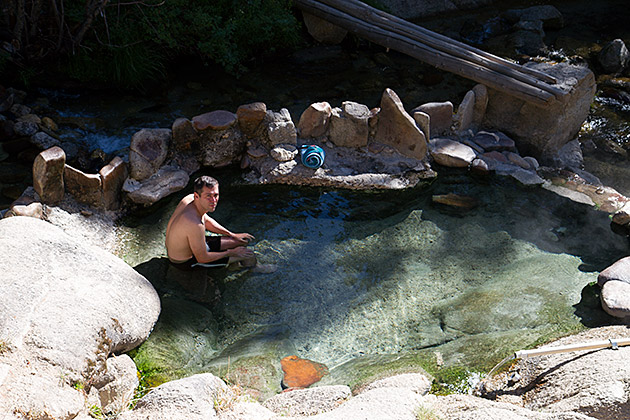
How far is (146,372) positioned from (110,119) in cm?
388

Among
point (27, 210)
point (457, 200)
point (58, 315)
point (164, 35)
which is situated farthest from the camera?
point (164, 35)

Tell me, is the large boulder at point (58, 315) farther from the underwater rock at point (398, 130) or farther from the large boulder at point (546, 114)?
the large boulder at point (546, 114)

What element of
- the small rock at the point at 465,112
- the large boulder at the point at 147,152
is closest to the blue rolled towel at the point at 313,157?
the large boulder at the point at 147,152

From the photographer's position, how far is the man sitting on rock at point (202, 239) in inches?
179

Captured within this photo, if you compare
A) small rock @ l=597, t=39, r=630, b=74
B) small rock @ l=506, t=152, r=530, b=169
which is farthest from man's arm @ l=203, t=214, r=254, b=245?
small rock @ l=597, t=39, r=630, b=74

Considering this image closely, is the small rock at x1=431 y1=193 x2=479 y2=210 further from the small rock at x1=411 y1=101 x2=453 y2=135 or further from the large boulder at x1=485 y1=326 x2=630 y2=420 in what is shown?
the large boulder at x1=485 y1=326 x2=630 y2=420

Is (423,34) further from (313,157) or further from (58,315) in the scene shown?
(58,315)

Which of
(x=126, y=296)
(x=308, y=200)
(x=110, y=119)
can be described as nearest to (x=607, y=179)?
(x=308, y=200)

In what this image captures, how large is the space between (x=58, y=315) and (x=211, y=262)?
157cm

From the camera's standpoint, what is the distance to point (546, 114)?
21.0 feet

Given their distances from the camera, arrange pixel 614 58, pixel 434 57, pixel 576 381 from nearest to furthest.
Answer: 1. pixel 576 381
2. pixel 434 57
3. pixel 614 58

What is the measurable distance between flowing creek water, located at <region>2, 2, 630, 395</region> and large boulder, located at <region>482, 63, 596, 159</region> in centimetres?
62

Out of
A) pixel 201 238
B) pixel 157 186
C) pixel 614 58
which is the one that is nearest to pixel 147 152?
pixel 157 186

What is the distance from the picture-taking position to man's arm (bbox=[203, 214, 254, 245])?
496 centimetres
